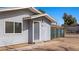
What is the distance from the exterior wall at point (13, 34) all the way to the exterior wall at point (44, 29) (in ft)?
1.35

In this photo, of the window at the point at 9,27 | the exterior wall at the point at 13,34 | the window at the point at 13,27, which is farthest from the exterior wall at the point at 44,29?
the window at the point at 9,27

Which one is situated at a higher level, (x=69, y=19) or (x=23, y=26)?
(x=69, y=19)

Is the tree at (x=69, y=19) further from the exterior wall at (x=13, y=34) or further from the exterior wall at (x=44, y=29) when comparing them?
the exterior wall at (x=13, y=34)

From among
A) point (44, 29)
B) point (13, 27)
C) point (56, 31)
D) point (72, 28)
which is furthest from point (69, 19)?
point (13, 27)

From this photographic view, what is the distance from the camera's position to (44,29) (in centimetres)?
778

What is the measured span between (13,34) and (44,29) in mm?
850

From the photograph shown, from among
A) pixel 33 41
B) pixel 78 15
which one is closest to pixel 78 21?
pixel 78 15

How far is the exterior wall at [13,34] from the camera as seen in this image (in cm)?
735

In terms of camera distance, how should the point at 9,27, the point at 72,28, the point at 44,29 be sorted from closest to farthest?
the point at 9,27 < the point at 72,28 < the point at 44,29

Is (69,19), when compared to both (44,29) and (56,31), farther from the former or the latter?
(44,29)

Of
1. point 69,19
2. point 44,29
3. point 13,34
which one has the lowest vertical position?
point 13,34

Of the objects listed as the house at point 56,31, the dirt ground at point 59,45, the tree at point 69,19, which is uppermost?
the tree at point 69,19

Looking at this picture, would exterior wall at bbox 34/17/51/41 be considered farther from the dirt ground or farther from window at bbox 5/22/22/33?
window at bbox 5/22/22/33
